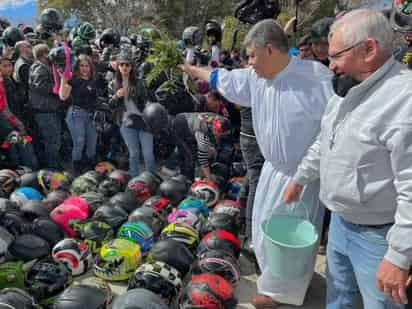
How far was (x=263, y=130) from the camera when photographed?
3.86 metres

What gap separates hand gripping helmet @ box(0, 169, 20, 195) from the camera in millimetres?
6316

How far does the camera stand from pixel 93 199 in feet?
19.2

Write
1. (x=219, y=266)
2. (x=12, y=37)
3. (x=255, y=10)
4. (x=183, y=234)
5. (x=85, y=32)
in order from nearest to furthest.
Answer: (x=219, y=266), (x=183, y=234), (x=255, y=10), (x=12, y=37), (x=85, y=32)

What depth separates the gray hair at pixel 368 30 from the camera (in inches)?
92.0

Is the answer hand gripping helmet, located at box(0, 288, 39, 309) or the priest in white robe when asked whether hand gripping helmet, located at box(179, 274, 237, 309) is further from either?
hand gripping helmet, located at box(0, 288, 39, 309)

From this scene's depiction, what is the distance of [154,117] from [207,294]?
3.45m

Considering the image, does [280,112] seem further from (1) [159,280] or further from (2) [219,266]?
(1) [159,280]

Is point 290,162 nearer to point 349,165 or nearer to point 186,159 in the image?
point 349,165

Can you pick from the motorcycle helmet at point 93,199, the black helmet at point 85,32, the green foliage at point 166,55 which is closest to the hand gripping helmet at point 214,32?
the black helmet at point 85,32

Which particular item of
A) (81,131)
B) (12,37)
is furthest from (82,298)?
(12,37)

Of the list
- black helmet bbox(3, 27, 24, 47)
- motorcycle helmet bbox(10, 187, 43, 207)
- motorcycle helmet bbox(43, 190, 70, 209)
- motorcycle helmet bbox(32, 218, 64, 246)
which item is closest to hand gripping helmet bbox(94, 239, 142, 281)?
motorcycle helmet bbox(32, 218, 64, 246)

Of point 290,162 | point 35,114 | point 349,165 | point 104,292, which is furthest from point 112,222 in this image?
point 349,165

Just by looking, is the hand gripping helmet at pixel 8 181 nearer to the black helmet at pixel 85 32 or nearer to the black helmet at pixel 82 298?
the black helmet at pixel 82 298

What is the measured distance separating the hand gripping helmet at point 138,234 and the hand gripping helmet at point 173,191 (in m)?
1.17
